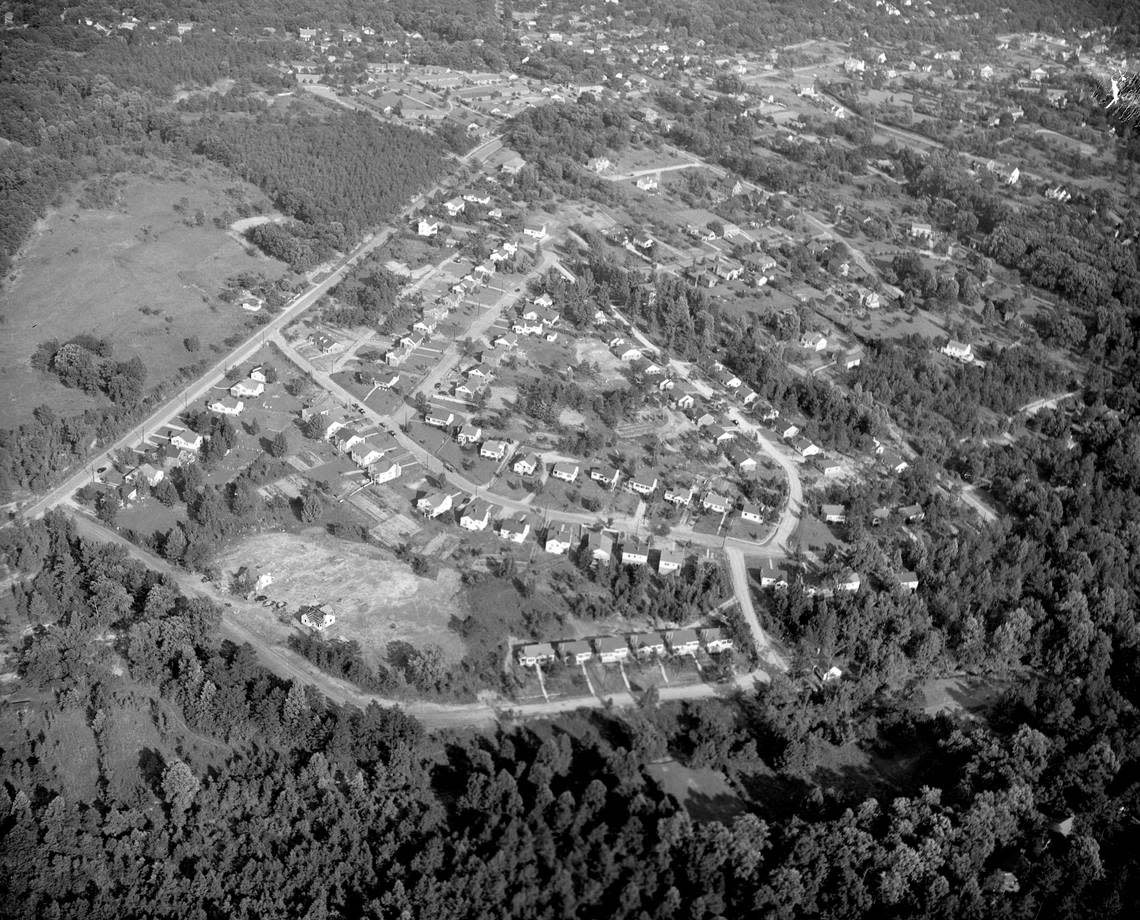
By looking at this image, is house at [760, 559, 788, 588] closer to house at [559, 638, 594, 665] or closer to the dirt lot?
house at [559, 638, 594, 665]

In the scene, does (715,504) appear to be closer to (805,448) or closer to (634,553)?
(634,553)

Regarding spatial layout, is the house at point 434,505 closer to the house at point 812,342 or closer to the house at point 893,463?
the house at point 893,463

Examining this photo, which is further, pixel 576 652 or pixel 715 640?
pixel 715 640

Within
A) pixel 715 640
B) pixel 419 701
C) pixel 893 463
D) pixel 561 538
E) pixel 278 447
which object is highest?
pixel 278 447

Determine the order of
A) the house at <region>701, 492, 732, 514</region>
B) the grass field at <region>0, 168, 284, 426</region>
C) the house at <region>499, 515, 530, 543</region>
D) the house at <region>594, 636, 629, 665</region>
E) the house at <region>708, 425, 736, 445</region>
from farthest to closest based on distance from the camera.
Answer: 1. the grass field at <region>0, 168, 284, 426</region>
2. the house at <region>708, 425, 736, 445</region>
3. the house at <region>701, 492, 732, 514</region>
4. the house at <region>499, 515, 530, 543</region>
5. the house at <region>594, 636, 629, 665</region>

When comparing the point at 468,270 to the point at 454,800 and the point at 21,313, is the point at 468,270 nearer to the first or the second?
the point at 21,313

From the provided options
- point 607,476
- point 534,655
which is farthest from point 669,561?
point 534,655

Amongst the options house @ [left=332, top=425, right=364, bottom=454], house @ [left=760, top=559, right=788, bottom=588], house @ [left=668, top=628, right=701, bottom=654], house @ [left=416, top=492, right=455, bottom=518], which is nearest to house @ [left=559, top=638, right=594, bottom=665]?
house @ [left=668, top=628, right=701, bottom=654]
